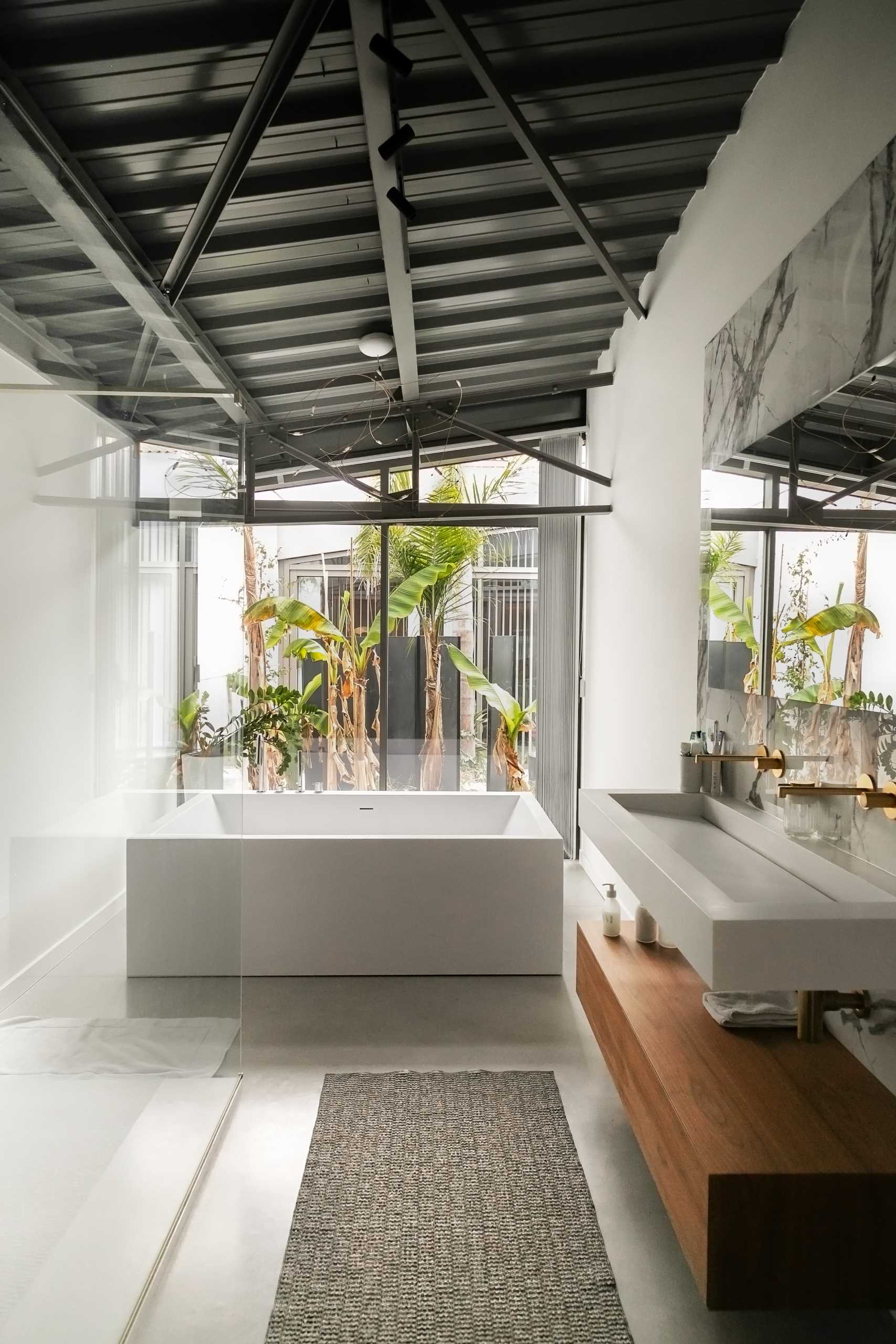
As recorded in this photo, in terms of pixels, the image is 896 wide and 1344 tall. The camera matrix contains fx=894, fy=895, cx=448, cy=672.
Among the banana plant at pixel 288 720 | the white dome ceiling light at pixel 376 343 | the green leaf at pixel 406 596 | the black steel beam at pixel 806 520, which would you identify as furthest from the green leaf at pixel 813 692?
the banana plant at pixel 288 720

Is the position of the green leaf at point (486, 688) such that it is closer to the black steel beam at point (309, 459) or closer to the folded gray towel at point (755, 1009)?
the black steel beam at point (309, 459)

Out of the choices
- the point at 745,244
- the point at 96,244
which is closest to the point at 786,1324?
the point at 96,244

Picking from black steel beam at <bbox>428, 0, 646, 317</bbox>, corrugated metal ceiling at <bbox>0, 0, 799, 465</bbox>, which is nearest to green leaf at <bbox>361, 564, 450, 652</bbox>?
corrugated metal ceiling at <bbox>0, 0, 799, 465</bbox>

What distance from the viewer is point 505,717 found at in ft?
19.7

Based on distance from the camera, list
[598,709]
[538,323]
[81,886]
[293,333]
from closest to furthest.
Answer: [81,886], [293,333], [538,323], [598,709]

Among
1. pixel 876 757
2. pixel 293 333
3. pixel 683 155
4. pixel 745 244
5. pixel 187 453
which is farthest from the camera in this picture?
pixel 293 333

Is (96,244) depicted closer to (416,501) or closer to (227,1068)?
(227,1068)

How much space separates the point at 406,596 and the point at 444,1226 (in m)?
4.18

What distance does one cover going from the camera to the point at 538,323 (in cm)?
479

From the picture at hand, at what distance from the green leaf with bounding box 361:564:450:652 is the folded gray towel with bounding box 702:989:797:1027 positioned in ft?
12.8

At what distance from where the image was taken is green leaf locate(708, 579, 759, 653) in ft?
9.70

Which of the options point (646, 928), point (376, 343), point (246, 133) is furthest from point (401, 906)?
point (246, 133)

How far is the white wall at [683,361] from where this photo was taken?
7.93ft

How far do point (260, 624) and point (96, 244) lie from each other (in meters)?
3.95
